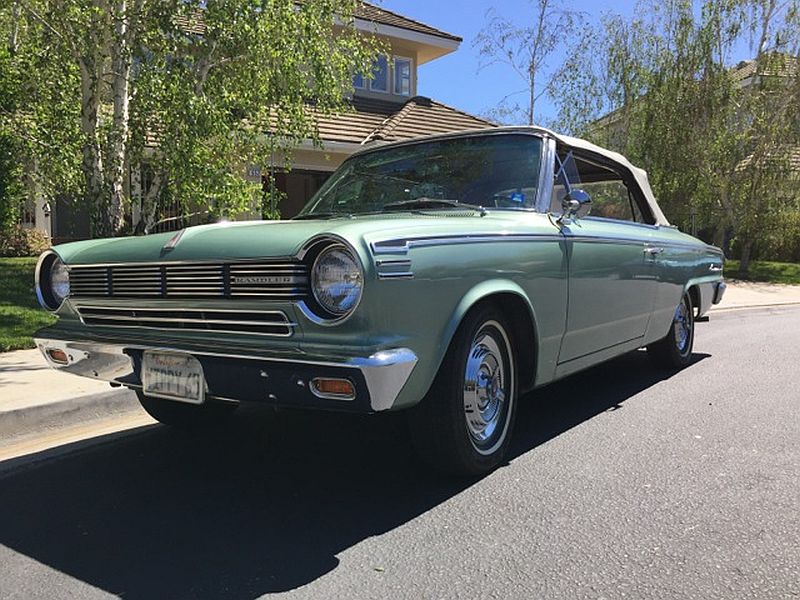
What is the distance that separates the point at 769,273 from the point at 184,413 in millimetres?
19623

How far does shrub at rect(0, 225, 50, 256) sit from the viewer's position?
47.2 ft

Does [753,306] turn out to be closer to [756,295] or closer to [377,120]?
[756,295]

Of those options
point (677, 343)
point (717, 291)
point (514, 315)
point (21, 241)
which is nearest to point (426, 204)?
point (514, 315)

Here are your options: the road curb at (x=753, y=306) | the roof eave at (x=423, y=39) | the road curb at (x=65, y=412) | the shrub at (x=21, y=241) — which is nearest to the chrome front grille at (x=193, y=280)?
the road curb at (x=65, y=412)

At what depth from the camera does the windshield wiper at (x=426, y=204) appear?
382cm

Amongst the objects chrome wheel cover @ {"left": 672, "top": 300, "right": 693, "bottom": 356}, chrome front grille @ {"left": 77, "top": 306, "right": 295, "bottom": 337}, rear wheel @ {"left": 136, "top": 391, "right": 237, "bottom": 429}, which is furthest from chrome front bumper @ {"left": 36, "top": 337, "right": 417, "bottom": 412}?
chrome wheel cover @ {"left": 672, "top": 300, "right": 693, "bottom": 356}

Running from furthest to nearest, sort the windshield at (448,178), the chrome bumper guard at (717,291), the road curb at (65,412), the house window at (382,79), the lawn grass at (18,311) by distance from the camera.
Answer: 1. the house window at (382,79)
2. the chrome bumper guard at (717,291)
3. the lawn grass at (18,311)
4. the road curb at (65,412)
5. the windshield at (448,178)

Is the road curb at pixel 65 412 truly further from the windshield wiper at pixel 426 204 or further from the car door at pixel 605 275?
the car door at pixel 605 275

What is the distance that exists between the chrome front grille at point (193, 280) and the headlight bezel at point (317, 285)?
36 millimetres

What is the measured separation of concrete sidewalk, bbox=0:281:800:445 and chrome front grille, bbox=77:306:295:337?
1.26 metres

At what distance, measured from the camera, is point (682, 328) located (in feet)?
20.6

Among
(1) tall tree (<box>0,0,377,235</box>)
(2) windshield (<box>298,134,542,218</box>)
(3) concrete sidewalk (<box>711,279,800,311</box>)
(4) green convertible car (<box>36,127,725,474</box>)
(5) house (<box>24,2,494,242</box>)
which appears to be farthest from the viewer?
(5) house (<box>24,2,494,242</box>)

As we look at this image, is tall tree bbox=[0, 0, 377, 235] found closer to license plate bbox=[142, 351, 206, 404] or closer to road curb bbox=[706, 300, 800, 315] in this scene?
license plate bbox=[142, 351, 206, 404]

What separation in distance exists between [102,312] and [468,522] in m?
2.10
